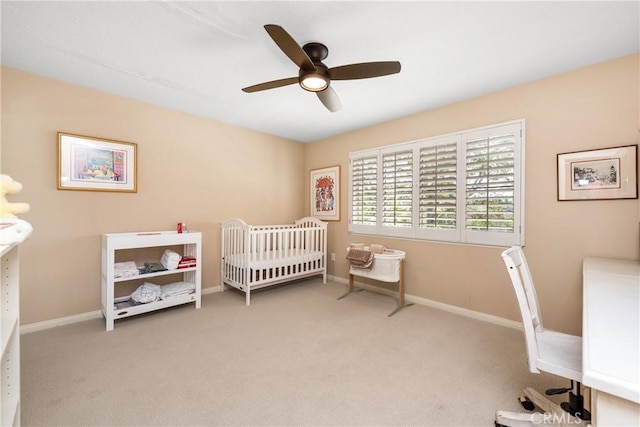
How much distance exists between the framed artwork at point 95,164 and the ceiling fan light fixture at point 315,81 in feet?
7.14

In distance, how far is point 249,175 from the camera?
12.9 feet

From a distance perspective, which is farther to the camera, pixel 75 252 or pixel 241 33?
pixel 75 252

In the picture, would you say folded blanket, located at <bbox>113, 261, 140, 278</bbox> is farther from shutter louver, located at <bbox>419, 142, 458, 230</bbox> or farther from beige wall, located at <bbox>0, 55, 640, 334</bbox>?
shutter louver, located at <bbox>419, 142, 458, 230</bbox>

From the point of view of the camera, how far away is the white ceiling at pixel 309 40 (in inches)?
62.6

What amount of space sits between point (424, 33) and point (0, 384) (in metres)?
2.92

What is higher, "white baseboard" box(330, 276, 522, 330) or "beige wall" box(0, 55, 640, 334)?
"beige wall" box(0, 55, 640, 334)

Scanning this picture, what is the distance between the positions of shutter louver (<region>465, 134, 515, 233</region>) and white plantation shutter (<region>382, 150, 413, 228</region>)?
2.14 ft

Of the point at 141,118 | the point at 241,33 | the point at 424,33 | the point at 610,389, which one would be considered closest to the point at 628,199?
the point at 424,33

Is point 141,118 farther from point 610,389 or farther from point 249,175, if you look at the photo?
point 610,389

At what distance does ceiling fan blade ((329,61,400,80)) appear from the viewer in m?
1.69

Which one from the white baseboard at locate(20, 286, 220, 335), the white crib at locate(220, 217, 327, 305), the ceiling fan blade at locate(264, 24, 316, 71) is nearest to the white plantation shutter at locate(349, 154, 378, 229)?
the white crib at locate(220, 217, 327, 305)

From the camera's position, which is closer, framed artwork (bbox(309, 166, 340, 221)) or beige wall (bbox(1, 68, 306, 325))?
beige wall (bbox(1, 68, 306, 325))

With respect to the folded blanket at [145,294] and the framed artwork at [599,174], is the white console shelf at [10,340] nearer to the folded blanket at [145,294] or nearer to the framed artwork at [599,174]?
the folded blanket at [145,294]

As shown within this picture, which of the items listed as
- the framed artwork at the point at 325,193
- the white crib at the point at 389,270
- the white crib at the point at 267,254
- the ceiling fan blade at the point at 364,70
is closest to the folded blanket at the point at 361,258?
the white crib at the point at 389,270
